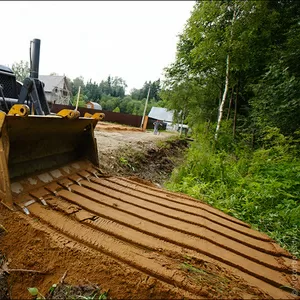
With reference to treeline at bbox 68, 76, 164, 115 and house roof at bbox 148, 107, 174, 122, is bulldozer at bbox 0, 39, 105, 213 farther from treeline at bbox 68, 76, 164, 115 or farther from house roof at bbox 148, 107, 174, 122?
house roof at bbox 148, 107, 174, 122

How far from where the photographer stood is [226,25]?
307 inches

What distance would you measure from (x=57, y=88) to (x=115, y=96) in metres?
37.1

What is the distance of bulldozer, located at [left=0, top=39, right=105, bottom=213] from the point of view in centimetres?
182

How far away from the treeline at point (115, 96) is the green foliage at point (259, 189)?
93.0 feet

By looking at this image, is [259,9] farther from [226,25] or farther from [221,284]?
[221,284]

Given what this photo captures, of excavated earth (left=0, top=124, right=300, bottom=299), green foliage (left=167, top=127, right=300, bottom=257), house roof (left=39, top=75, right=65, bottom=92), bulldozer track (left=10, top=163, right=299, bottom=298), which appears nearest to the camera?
excavated earth (left=0, top=124, right=300, bottom=299)

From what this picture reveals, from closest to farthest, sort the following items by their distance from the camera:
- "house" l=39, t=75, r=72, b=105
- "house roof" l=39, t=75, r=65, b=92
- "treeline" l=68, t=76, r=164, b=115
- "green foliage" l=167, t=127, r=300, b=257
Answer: "green foliage" l=167, t=127, r=300, b=257, "house" l=39, t=75, r=72, b=105, "house roof" l=39, t=75, r=65, b=92, "treeline" l=68, t=76, r=164, b=115

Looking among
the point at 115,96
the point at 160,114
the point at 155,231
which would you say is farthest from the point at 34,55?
the point at 115,96

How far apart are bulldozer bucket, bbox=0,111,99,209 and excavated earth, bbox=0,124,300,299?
5.6 inches

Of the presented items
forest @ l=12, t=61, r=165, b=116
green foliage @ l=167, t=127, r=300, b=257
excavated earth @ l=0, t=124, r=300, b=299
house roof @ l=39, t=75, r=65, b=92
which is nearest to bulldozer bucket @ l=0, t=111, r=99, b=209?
excavated earth @ l=0, t=124, r=300, b=299

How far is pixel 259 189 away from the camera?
3281 mm

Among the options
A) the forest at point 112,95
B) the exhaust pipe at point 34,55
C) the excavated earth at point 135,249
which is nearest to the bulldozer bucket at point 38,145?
the excavated earth at point 135,249

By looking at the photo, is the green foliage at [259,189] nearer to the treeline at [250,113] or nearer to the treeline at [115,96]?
the treeline at [250,113]

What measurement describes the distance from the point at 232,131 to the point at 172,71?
5.78 metres
